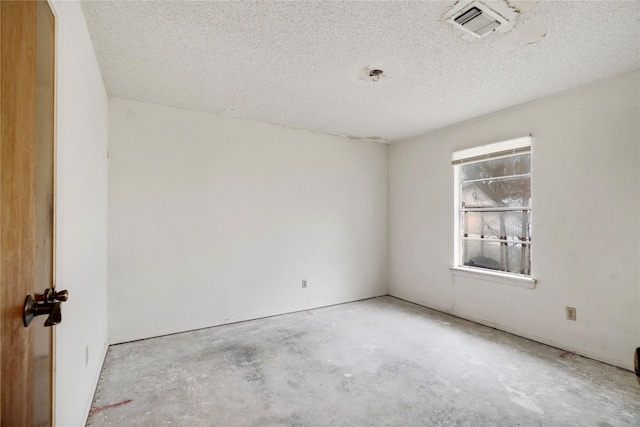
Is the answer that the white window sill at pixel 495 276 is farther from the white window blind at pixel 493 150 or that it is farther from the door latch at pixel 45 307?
the door latch at pixel 45 307

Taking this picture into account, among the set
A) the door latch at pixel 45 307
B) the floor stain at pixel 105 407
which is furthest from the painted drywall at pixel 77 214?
the door latch at pixel 45 307

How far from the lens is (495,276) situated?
3.39 meters

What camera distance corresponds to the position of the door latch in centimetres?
85

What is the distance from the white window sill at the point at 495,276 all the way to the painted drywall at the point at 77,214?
12.1 ft

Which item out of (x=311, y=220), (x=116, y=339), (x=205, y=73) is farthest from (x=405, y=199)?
(x=116, y=339)

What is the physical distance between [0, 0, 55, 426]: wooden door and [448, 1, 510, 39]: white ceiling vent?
6.53ft

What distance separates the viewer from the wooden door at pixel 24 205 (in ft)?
2.38

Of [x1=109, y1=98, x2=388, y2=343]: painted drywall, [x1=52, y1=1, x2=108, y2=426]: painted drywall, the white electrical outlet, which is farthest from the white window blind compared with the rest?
[x1=52, y1=1, x2=108, y2=426]: painted drywall

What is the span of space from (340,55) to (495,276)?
2.83 m

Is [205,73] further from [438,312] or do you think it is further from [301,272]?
[438,312]

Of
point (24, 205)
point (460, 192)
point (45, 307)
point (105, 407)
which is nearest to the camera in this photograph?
point (24, 205)

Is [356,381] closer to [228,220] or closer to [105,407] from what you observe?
[105,407]

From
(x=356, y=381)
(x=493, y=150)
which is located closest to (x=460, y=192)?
(x=493, y=150)

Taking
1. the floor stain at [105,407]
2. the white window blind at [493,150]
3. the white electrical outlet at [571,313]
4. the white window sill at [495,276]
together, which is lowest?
the floor stain at [105,407]
